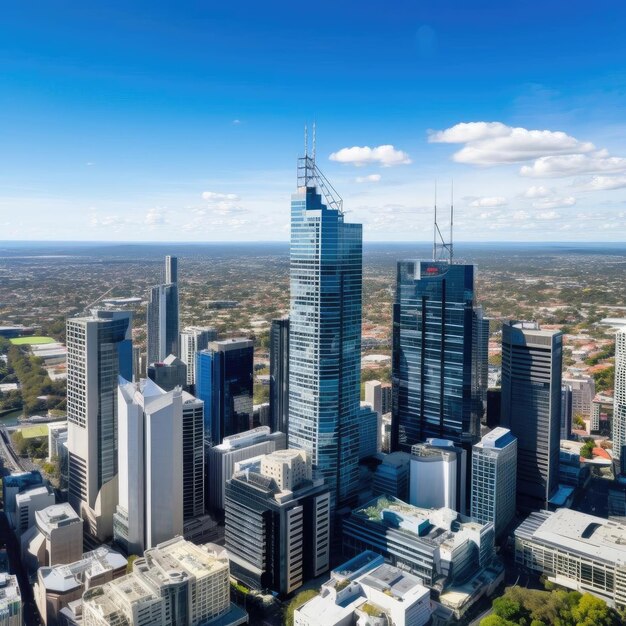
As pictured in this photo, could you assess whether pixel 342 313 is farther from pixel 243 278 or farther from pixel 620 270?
pixel 620 270

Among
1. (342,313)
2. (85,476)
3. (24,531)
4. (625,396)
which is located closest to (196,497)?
(85,476)

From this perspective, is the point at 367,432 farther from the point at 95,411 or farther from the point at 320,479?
the point at 95,411

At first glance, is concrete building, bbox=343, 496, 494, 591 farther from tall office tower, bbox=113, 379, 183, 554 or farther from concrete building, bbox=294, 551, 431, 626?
tall office tower, bbox=113, 379, 183, 554

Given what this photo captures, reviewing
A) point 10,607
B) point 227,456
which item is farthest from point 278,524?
point 10,607

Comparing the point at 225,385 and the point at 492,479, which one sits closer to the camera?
the point at 492,479

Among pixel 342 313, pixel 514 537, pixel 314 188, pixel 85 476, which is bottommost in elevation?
pixel 514 537
